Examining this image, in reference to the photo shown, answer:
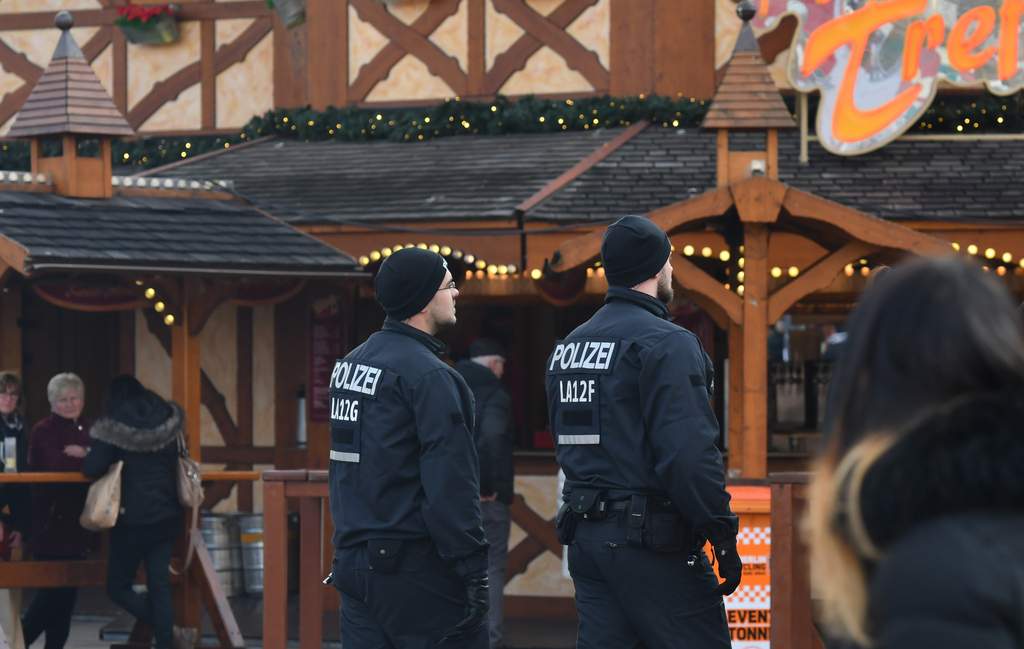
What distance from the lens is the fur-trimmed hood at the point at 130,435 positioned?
7312 millimetres

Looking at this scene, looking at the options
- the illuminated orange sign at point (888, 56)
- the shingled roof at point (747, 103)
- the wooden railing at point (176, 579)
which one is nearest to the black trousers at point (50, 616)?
the wooden railing at point (176, 579)

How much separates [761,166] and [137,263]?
140 inches

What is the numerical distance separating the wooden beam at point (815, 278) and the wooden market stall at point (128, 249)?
113 inches

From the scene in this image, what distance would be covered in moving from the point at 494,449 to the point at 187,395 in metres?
1.98

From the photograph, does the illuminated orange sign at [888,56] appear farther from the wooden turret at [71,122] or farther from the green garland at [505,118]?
the wooden turret at [71,122]

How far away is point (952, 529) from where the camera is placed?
1630mm

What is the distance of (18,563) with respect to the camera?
24.3 ft

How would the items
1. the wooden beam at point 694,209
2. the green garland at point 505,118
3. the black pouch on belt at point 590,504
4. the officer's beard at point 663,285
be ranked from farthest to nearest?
the green garland at point 505,118 < the wooden beam at point 694,209 < the officer's beard at point 663,285 < the black pouch on belt at point 590,504

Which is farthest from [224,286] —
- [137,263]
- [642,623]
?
[642,623]

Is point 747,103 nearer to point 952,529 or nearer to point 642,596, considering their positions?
point 642,596

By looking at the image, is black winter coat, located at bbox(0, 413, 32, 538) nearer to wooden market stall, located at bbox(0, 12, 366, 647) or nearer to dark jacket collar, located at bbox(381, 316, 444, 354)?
wooden market stall, located at bbox(0, 12, 366, 647)

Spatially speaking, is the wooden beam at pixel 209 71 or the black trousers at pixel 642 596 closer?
the black trousers at pixel 642 596

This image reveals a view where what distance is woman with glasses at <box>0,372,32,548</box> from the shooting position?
302 inches

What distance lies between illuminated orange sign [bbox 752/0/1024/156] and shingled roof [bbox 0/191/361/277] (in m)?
3.40
